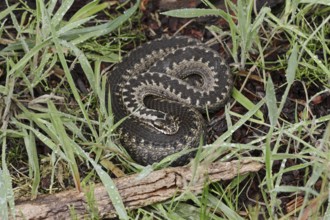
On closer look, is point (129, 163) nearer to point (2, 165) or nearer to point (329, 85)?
point (2, 165)

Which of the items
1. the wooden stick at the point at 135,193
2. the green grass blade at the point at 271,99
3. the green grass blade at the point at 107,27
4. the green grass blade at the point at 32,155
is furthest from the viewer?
the green grass blade at the point at 107,27

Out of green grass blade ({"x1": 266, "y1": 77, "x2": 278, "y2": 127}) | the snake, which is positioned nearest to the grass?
green grass blade ({"x1": 266, "y1": 77, "x2": 278, "y2": 127})

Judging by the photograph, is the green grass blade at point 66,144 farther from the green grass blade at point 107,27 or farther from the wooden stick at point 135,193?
the green grass blade at point 107,27

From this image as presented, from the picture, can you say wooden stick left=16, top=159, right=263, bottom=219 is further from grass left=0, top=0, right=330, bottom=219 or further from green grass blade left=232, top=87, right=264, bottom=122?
green grass blade left=232, top=87, right=264, bottom=122

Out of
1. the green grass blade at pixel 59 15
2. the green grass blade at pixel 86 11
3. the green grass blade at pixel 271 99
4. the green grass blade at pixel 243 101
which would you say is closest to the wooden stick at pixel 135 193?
the green grass blade at pixel 271 99

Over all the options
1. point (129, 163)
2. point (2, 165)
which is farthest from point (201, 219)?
point (2, 165)

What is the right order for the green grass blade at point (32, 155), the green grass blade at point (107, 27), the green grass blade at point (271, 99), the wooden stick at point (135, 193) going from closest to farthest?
the green grass blade at point (271, 99)
the wooden stick at point (135, 193)
the green grass blade at point (32, 155)
the green grass blade at point (107, 27)
